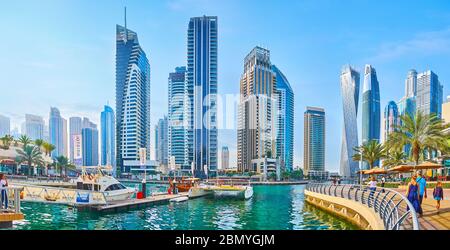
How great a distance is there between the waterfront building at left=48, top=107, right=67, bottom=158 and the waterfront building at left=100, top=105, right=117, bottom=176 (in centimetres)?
36

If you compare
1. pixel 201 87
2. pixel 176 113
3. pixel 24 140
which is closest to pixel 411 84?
pixel 201 87

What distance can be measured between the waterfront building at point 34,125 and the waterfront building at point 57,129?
85mm

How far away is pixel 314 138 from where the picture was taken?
11.2 ft

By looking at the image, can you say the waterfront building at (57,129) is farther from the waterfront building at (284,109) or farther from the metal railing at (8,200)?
the metal railing at (8,200)

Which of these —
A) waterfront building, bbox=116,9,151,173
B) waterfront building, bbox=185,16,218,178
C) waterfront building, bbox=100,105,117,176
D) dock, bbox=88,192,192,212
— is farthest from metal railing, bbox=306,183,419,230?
dock, bbox=88,192,192,212

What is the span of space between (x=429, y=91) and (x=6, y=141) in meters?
4.41

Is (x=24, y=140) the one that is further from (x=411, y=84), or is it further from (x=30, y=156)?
(x=411, y=84)

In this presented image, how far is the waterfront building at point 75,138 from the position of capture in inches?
113

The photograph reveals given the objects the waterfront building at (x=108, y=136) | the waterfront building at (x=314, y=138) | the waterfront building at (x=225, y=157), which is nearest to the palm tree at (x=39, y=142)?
the waterfront building at (x=108, y=136)

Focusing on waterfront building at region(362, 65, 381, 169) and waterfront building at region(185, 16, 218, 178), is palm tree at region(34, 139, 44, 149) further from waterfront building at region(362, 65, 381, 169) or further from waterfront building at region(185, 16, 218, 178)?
waterfront building at region(362, 65, 381, 169)

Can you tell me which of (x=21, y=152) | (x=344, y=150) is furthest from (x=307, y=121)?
(x=21, y=152)

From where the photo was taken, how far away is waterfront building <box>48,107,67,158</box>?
9.25ft

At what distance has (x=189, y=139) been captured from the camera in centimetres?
380
